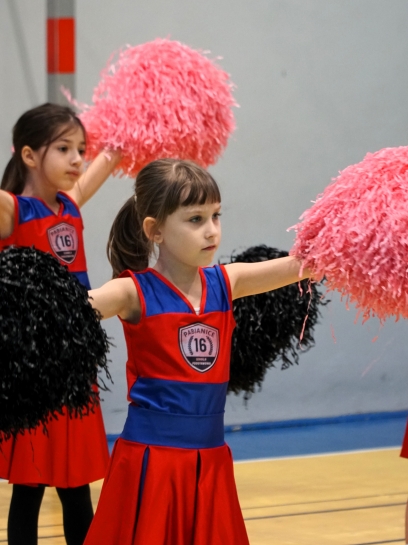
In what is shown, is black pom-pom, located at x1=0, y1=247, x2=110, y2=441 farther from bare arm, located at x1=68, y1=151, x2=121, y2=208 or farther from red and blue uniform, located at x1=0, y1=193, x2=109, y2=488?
bare arm, located at x1=68, y1=151, x2=121, y2=208

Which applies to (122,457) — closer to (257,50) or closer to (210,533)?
(210,533)

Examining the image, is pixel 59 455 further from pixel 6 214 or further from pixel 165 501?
pixel 165 501

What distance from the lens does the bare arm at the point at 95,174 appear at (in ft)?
9.14

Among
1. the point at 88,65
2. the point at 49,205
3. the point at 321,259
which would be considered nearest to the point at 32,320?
the point at 321,259

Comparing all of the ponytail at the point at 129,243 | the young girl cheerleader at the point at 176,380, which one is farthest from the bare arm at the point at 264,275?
the ponytail at the point at 129,243

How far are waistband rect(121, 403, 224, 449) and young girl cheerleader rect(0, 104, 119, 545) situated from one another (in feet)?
1.68

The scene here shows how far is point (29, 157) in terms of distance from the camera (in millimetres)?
2621

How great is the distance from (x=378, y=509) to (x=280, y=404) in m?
1.49

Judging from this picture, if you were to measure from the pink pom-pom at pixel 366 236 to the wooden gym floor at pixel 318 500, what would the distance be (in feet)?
4.15

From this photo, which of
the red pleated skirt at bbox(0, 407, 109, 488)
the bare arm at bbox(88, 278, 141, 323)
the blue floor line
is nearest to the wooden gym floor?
the blue floor line

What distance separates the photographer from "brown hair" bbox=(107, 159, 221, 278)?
6.16 feet

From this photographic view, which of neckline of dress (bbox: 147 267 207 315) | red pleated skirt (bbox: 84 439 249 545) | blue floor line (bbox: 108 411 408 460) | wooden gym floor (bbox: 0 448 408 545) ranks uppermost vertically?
neckline of dress (bbox: 147 267 207 315)

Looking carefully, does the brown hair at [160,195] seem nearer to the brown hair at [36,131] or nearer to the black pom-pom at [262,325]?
the black pom-pom at [262,325]

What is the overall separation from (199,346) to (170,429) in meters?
0.16
